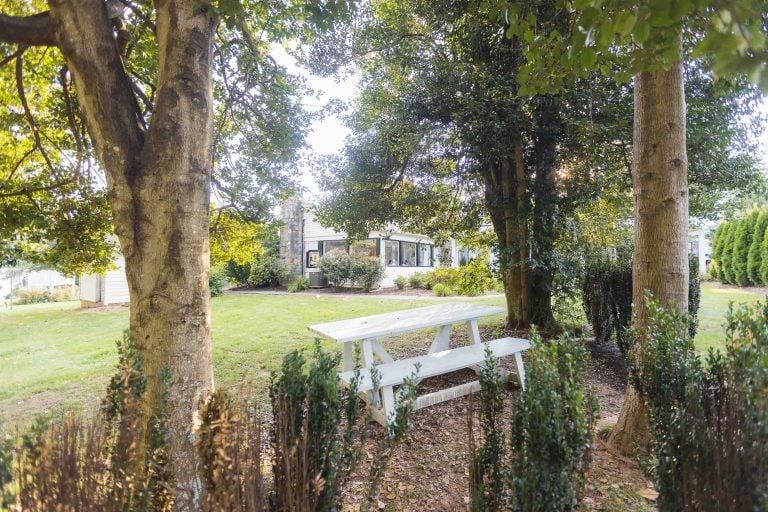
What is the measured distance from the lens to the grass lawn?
4762mm

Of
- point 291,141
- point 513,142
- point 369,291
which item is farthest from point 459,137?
point 369,291

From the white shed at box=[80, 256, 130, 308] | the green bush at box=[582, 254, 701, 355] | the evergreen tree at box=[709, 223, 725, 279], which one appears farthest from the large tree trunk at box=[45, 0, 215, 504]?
the evergreen tree at box=[709, 223, 725, 279]

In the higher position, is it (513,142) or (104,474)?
(513,142)

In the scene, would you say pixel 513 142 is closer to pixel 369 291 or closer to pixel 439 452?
pixel 439 452

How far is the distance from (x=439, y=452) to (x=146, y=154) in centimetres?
309

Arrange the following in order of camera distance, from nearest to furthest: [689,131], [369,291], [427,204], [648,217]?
1. [648,217]
2. [689,131]
3. [427,204]
4. [369,291]

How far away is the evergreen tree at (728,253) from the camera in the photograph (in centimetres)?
1338

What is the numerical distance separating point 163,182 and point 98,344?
7.05 meters

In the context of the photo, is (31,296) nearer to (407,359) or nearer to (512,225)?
(407,359)

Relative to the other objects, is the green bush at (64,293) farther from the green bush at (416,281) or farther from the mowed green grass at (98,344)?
the green bush at (416,281)

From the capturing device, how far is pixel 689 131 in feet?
14.8

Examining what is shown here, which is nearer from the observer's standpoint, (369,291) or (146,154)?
(146,154)

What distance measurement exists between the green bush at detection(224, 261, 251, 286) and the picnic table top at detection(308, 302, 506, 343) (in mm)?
14399

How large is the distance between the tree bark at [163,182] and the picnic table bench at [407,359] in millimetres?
1430
